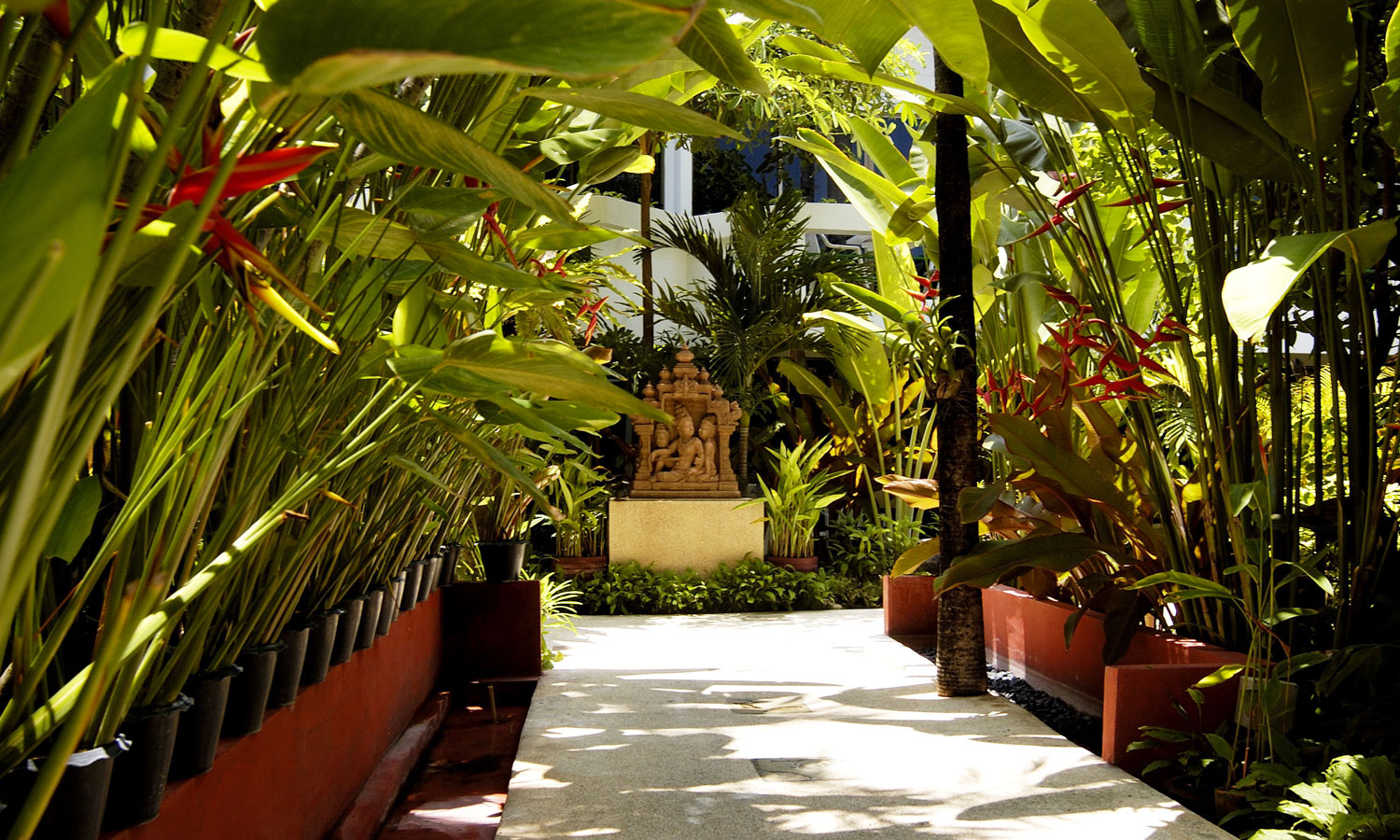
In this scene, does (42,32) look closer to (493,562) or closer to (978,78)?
(978,78)

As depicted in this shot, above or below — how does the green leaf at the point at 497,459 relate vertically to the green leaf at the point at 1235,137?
below

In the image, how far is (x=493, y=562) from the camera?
3.65 m

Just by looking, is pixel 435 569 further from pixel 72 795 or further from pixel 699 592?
pixel 699 592

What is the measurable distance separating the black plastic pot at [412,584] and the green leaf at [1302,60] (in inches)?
88.4

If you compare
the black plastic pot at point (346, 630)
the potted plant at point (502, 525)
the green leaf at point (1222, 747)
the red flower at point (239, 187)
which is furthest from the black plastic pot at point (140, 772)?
the potted plant at point (502, 525)

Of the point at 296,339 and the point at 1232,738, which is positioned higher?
the point at 296,339

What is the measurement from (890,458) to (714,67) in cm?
629

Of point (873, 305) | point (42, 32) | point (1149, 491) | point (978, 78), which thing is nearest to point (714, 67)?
point (42, 32)

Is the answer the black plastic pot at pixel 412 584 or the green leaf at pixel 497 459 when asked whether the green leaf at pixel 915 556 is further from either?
the green leaf at pixel 497 459

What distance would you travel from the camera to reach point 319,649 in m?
1.73

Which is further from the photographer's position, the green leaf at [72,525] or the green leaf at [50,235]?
the green leaf at [72,525]

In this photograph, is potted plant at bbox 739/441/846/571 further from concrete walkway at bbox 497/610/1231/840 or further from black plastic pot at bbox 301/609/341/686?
black plastic pot at bbox 301/609/341/686

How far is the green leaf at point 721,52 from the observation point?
685mm

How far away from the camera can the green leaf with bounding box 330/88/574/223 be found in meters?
0.51
